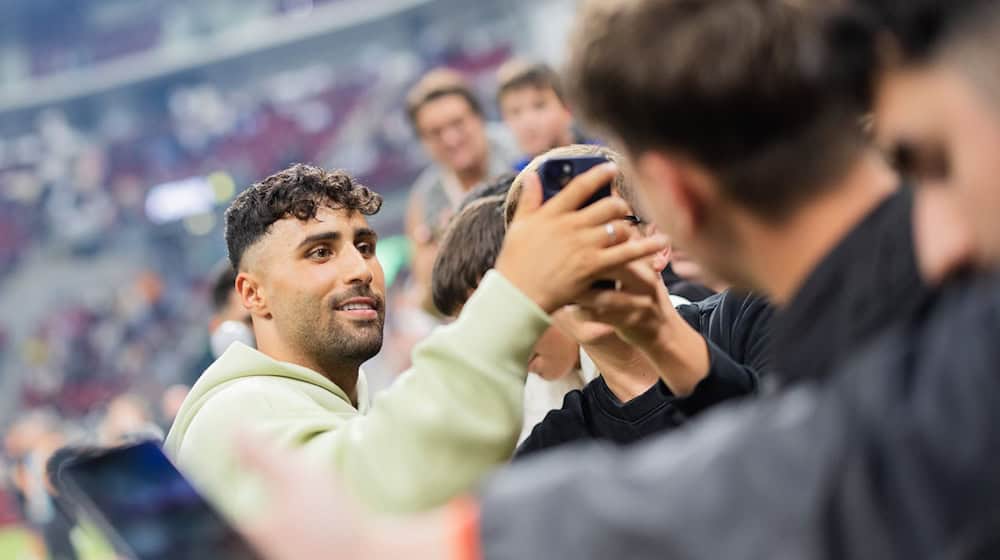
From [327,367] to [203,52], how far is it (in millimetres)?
26312

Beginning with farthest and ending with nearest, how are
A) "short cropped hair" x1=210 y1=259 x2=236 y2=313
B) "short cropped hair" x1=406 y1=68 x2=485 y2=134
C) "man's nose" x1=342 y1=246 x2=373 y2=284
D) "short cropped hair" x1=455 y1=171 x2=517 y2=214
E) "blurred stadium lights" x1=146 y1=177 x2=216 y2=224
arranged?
"blurred stadium lights" x1=146 y1=177 x2=216 y2=224 → "short cropped hair" x1=406 y1=68 x2=485 y2=134 → "short cropped hair" x1=210 y1=259 x2=236 y2=313 → "short cropped hair" x1=455 y1=171 x2=517 y2=214 → "man's nose" x1=342 y1=246 x2=373 y2=284

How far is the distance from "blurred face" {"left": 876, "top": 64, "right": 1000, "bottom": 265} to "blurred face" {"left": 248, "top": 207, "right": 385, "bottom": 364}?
1756 millimetres

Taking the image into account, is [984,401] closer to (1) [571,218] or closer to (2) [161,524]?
(1) [571,218]

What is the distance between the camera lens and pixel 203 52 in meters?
27.6

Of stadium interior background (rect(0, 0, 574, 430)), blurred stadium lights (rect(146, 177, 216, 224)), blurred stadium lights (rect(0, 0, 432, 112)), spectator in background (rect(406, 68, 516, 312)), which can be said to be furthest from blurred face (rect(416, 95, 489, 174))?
blurred stadium lights (rect(0, 0, 432, 112))

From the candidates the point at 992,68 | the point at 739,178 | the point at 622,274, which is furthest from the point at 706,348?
the point at 992,68

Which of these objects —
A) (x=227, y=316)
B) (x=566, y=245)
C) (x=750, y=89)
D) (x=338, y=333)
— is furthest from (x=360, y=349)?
(x=227, y=316)

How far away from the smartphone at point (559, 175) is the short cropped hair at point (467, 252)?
1383 millimetres

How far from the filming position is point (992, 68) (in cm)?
102

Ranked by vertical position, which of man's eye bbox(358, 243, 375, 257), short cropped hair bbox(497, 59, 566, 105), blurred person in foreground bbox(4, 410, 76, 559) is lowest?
blurred person in foreground bbox(4, 410, 76, 559)

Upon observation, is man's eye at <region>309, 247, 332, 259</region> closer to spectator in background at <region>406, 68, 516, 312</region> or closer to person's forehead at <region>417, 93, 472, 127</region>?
spectator in background at <region>406, 68, 516, 312</region>

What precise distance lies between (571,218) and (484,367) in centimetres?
22

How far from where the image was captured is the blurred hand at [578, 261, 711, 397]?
1544 mm

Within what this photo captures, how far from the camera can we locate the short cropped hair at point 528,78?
5.59 meters
